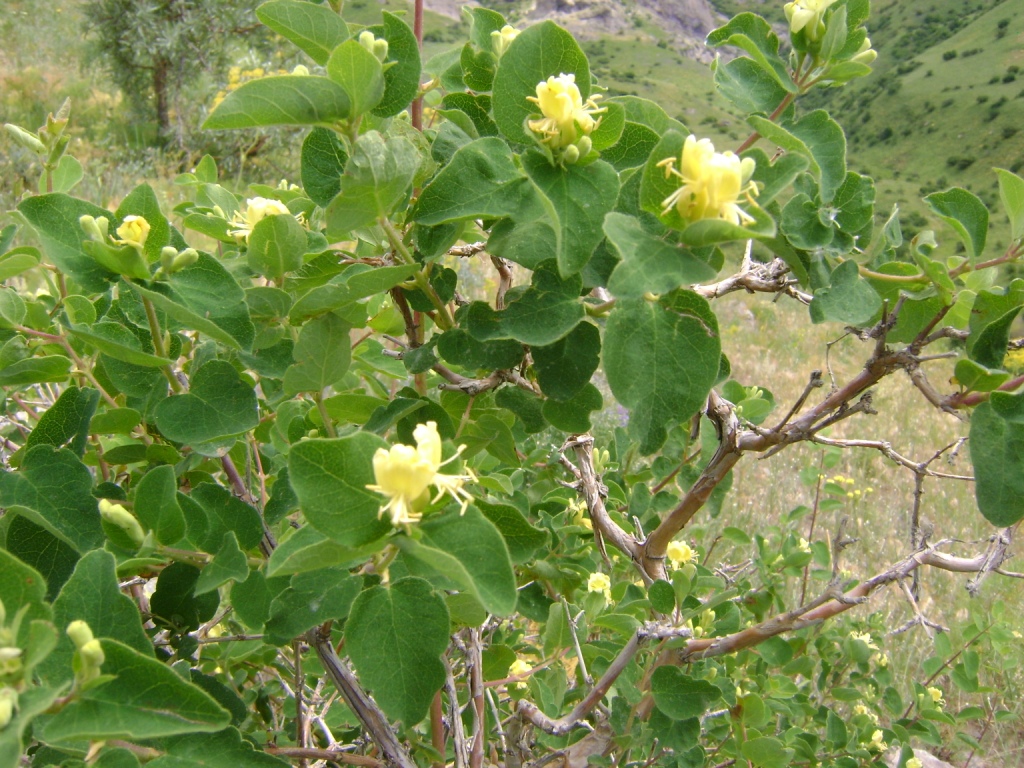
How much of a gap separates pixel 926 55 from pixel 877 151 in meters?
16.5

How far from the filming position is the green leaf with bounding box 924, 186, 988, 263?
0.98 meters

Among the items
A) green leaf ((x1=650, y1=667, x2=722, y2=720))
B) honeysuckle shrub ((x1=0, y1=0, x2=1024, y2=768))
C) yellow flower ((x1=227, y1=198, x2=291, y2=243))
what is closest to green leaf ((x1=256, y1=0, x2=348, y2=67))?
honeysuckle shrub ((x1=0, y1=0, x2=1024, y2=768))

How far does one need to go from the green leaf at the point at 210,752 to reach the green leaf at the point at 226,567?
0.60 feet

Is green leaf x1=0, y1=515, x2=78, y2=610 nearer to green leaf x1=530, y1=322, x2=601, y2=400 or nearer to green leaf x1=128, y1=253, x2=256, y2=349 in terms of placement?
green leaf x1=128, y1=253, x2=256, y2=349

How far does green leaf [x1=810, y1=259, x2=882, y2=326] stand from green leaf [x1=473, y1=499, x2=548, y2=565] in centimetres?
45

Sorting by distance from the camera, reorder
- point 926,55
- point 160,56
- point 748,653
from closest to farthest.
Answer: point 748,653 → point 160,56 → point 926,55

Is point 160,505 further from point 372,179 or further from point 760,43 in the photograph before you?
point 760,43

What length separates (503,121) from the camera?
875 millimetres

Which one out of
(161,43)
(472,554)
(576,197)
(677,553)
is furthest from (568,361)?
(161,43)

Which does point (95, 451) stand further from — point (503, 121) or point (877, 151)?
point (877, 151)

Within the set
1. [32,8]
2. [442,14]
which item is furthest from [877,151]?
[32,8]

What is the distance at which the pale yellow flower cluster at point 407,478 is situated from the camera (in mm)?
693

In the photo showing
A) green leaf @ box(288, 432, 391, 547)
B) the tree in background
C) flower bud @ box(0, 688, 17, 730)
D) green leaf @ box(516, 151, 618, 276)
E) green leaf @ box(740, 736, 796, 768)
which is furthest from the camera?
the tree in background

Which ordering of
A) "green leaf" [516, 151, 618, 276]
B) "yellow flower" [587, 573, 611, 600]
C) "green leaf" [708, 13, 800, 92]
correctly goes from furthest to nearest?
"yellow flower" [587, 573, 611, 600] → "green leaf" [708, 13, 800, 92] → "green leaf" [516, 151, 618, 276]
